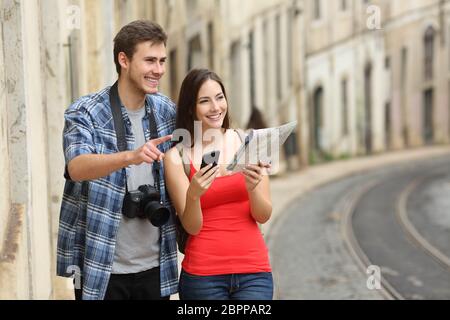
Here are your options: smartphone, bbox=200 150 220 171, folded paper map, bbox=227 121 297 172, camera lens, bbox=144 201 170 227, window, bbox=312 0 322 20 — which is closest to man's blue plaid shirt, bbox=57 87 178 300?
camera lens, bbox=144 201 170 227

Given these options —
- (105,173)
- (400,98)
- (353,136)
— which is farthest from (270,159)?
(400,98)

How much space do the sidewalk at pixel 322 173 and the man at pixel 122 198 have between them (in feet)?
35.6

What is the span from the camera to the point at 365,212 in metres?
17.6

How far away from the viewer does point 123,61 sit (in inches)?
162

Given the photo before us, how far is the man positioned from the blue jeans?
0.10 meters

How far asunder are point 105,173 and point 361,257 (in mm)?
9529

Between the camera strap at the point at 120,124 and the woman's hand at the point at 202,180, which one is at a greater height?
the camera strap at the point at 120,124

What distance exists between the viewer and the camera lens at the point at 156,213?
396 cm

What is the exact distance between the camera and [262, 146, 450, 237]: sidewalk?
1953 cm

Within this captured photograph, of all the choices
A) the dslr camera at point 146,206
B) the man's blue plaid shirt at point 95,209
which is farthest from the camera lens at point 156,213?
the man's blue plaid shirt at point 95,209

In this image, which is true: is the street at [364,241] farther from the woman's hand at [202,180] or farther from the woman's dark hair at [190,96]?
the woman's hand at [202,180]

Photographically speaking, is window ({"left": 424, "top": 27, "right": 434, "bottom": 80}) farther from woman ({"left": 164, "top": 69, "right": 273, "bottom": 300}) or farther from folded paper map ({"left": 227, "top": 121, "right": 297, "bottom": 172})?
folded paper map ({"left": 227, "top": 121, "right": 297, "bottom": 172})

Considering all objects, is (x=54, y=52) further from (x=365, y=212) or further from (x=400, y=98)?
(x=400, y=98)

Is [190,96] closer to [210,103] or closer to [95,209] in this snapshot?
[210,103]
